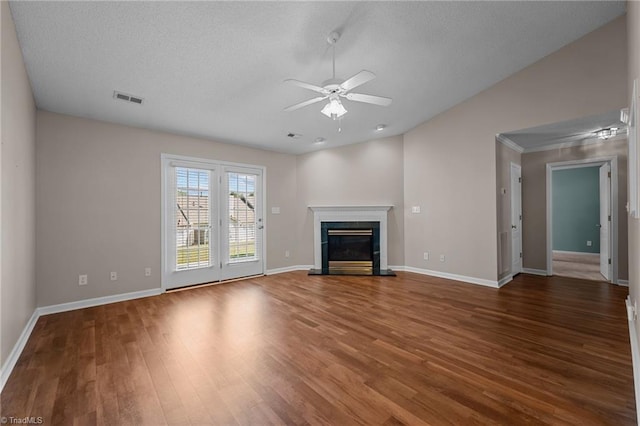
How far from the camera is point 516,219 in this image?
525cm

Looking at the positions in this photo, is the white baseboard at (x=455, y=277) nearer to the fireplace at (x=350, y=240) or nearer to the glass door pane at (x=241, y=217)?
the fireplace at (x=350, y=240)

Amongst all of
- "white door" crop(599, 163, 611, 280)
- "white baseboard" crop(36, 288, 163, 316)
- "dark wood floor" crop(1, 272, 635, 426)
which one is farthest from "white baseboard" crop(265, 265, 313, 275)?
"white door" crop(599, 163, 611, 280)

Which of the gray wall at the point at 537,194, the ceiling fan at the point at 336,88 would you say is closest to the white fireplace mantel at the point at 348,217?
the gray wall at the point at 537,194

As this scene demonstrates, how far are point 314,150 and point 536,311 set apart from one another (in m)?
4.79

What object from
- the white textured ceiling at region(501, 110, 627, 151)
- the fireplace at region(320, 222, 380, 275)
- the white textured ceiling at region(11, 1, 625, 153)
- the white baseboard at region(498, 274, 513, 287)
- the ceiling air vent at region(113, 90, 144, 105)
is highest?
the white textured ceiling at region(11, 1, 625, 153)

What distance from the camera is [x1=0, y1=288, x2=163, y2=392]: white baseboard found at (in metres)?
2.15

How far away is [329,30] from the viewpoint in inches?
102

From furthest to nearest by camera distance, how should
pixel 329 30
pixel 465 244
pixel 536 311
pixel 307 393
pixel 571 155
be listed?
pixel 571 155 < pixel 465 244 < pixel 536 311 < pixel 329 30 < pixel 307 393

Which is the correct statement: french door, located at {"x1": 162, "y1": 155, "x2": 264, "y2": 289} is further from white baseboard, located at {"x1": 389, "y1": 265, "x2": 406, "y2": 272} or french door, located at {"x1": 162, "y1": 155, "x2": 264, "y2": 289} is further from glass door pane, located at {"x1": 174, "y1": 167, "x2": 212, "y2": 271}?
white baseboard, located at {"x1": 389, "y1": 265, "x2": 406, "y2": 272}

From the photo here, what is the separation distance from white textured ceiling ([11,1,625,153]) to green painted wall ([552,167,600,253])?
5.85 metres

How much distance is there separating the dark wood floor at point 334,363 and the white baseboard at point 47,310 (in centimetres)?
7

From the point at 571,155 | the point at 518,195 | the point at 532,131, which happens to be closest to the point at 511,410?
the point at 532,131

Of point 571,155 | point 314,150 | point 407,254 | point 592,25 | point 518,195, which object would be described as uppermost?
point 592,25

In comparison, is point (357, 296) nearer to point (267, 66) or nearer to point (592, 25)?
point (267, 66)
